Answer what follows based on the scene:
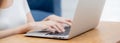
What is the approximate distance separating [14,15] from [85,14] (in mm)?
566

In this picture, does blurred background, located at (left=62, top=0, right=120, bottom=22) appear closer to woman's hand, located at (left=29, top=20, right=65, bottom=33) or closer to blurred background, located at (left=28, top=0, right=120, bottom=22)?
blurred background, located at (left=28, top=0, right=120, bottom=22)

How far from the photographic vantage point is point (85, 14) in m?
0.79

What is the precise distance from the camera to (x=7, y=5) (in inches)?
47.9

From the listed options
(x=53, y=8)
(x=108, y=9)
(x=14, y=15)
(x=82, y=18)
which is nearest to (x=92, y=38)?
(x=82, y=18)

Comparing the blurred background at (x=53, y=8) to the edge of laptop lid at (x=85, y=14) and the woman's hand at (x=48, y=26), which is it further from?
the edge of laptop lid at (x=85, y=14)

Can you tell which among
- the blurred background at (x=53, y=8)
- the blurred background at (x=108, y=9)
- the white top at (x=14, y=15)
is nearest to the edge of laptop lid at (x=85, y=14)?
the white top at (x=14, y=15)

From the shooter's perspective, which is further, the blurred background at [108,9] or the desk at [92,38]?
the blurred background at [108,9]

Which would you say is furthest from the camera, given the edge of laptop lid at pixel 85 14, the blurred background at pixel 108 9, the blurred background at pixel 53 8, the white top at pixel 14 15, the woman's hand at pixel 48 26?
the blurred background at pixel 108 9

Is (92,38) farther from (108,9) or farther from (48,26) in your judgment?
(108,9)

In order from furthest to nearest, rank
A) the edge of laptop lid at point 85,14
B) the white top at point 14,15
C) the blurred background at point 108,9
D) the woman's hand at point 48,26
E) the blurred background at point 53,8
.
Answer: the blurred background at point 108,9 → the blurred background at point 53,8 → the white top at point 14,15 → the woman's hand at point 48,26 → the edge of laptop lid at point 85,14

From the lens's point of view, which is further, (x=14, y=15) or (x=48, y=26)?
(x=14, y=15)

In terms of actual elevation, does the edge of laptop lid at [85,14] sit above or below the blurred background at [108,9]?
above

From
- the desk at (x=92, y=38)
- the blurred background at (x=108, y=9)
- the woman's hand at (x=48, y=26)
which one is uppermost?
the woman's hand at (x=48, y=26)

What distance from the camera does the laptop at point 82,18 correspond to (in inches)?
29.3
